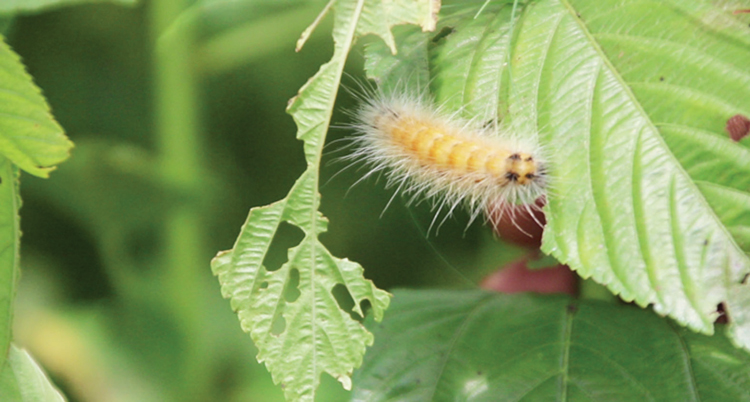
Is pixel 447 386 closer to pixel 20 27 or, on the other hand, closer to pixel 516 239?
pixel 516 239

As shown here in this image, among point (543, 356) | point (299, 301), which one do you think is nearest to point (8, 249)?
point (299, 301)

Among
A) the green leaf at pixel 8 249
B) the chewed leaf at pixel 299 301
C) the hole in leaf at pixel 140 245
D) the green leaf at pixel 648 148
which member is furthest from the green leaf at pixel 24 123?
the hole in leaf at pixel 140 245

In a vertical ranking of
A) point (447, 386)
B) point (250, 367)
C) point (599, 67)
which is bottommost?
point (250, 367)

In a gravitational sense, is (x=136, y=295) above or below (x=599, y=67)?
below

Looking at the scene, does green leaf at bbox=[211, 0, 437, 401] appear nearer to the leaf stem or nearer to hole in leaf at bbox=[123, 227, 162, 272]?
the leaf stem

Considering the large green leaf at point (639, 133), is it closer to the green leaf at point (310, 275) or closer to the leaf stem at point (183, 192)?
the green leaf at point (310, 275)

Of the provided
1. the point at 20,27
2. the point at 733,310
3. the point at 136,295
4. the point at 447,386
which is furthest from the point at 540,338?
the point at 20,27

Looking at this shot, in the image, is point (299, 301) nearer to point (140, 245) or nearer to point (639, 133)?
point (639, 133)
